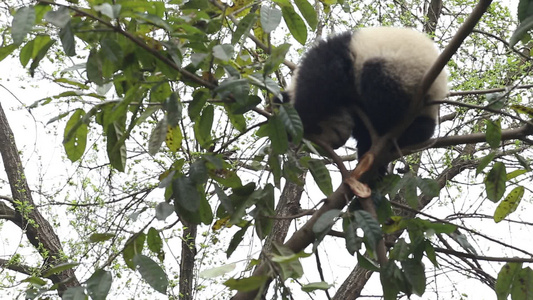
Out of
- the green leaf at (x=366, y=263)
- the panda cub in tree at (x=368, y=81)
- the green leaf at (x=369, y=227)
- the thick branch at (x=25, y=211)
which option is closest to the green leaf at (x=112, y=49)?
the green leaf at (x=369, y=227)

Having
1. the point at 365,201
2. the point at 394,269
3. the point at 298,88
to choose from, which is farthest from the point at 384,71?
the point at 394,269

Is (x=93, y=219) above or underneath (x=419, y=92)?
above

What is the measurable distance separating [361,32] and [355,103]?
35cm

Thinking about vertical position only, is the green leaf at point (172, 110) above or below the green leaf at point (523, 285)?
above

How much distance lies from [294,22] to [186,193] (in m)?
0.78

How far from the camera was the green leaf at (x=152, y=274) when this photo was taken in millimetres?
1858

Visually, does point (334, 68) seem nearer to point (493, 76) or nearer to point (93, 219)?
point (493, 76)

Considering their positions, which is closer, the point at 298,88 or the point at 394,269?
the point at 394,269

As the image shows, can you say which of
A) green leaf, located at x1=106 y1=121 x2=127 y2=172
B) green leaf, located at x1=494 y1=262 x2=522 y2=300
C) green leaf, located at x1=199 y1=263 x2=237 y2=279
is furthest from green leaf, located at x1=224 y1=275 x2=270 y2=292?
green leaf, located at x1=494 y1=262 x2=522 y2=300

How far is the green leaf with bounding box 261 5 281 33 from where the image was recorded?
6.49 feet

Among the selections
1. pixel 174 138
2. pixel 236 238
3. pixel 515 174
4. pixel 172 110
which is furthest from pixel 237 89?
pixel 515 174

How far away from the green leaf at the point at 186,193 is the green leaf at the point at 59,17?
584mm

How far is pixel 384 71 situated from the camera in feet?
9.56

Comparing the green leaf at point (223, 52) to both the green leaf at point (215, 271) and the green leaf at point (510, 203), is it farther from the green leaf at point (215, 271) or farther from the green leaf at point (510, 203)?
the green leaf at point (510, 203)
